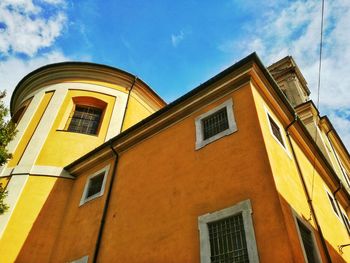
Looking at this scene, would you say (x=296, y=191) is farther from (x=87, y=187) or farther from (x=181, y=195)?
(x=87, y=187)

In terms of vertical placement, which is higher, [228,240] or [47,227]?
[47,227]

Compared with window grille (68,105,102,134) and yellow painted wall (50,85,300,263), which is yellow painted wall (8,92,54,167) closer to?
window grille (68,105,102,134)

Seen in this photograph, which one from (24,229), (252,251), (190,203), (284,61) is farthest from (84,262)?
(284,61)

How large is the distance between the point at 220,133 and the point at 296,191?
218 centimetres

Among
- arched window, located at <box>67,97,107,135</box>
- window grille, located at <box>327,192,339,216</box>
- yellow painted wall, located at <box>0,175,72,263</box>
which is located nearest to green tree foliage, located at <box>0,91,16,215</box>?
yellow painted wall, located at <box>0,175,72,263</box>

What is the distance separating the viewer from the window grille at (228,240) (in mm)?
5770

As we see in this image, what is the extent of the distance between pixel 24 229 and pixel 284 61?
19.7 meters

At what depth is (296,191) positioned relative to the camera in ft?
23.8

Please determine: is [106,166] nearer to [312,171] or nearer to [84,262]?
[84,262]

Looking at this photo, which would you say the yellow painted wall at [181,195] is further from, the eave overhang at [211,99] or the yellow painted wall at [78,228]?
the eave overhang at [211,99]

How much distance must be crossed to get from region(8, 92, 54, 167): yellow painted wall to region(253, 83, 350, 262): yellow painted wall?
9.23 metres

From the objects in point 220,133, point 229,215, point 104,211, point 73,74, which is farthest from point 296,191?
point 73,74

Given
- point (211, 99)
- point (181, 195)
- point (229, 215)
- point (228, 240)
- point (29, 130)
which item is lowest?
point (228, 240)

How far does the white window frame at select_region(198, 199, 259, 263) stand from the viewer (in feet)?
18.3
